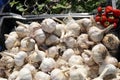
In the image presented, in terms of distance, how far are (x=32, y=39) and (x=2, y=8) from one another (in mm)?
632

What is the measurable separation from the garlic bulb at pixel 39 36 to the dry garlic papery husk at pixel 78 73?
1.11 ft

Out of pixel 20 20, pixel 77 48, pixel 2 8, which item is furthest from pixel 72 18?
pixel 2 8

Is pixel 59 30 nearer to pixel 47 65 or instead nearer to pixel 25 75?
pixel 47 65

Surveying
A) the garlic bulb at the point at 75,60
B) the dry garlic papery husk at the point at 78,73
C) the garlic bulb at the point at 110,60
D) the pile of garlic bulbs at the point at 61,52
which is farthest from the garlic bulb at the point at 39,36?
the garlic bulb at the point at 110,60

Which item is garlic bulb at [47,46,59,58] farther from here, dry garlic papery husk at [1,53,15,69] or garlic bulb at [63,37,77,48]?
dry garlic papery husk at [1,53,15,69]

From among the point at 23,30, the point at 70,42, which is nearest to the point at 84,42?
the point at 70,42

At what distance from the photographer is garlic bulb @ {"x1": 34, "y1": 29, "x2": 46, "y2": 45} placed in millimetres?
2113

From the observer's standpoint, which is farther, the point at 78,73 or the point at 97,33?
the point at 97,33

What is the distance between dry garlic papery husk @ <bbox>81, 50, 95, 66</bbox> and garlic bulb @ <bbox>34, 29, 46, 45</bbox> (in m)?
0.28

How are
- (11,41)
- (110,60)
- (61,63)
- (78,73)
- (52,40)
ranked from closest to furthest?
(78,73) → (110,60) → (61,63) → (52,40) → (11,41)

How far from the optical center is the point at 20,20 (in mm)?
2424

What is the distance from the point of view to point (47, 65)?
1.98m

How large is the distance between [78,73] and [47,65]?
0.26 metres

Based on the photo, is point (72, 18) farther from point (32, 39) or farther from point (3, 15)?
point (3, 15)
